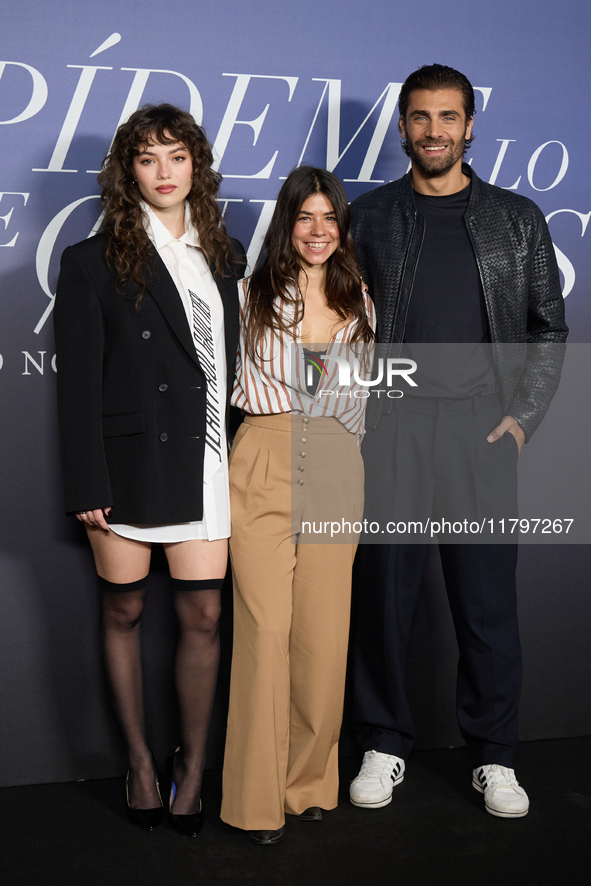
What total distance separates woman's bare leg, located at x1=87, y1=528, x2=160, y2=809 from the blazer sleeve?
0.16 meters

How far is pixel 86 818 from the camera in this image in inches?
95.2

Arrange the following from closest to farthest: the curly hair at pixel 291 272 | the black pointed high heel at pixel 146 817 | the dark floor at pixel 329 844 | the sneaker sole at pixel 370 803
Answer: the dark floor at pixel 329 844 < the curly hair at pixel 291 272 < the black pointed high heel at pixel 146 817 < the sneaker sole at pixel 370 803

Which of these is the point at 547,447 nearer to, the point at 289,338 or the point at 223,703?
the point at 289,338

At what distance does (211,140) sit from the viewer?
261 cm

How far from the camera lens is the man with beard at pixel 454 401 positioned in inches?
94.7

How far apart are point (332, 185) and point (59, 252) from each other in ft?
2.97

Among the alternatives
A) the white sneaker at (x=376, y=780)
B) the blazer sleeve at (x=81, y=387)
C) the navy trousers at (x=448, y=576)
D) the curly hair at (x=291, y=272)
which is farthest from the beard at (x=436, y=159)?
the white sneaker at (x=376, y=780)

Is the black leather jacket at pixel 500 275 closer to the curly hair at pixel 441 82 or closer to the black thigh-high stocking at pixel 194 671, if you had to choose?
the curly hair at pixel 441 82

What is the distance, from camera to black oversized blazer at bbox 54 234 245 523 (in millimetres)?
2123

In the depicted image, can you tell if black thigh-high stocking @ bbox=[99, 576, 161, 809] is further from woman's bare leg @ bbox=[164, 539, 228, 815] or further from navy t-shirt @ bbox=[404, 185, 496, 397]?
navy t-shirt @ bbox=[404, 185, 496, 397]

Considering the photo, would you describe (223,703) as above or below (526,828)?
above

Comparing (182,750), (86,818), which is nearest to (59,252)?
(182,750)

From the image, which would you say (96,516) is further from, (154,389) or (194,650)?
(194,650)

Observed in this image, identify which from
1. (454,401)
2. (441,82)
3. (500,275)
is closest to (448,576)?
(454,401)
